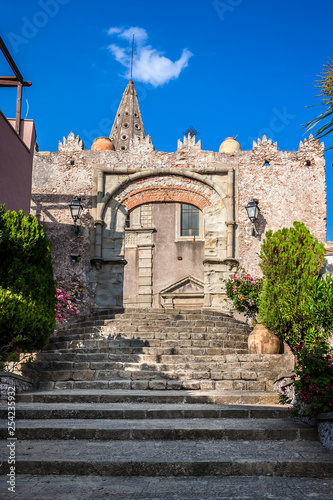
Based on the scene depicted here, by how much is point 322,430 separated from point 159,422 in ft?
5.55

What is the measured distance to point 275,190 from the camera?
539 inches

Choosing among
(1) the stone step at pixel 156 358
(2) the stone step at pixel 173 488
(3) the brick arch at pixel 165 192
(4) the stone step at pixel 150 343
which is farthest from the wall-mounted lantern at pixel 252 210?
(2) the stone step at pixel 173 488

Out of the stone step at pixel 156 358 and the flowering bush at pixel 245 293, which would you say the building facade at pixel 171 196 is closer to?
the flowering bush at pixel 245 293


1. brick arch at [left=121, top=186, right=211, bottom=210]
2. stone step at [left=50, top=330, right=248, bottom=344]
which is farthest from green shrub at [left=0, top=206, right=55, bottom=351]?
brick arch at [left=121, top=186, right=211, bottom=210]

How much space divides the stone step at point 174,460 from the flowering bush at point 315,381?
1.30 ft

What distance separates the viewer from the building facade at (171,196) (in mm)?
13367

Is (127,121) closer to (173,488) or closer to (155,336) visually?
(155,336)

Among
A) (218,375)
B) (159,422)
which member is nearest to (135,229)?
(218,375)

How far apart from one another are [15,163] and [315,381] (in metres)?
8.48

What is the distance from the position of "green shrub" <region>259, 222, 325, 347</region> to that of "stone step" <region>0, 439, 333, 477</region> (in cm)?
401

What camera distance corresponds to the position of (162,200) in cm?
1391

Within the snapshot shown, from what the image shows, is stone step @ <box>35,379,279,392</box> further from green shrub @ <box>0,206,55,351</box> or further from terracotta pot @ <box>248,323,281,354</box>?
terracotta pot @ <box>248,323,281,354</box>

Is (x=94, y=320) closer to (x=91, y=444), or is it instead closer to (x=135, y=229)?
(x=91, y=444)

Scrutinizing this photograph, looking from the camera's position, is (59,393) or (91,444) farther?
(59,393)
